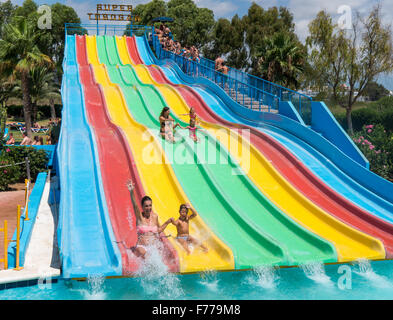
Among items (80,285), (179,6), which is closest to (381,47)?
(80,285)

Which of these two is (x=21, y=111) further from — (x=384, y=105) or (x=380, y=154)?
(x=380, y=154)

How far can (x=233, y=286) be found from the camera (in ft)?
27.0

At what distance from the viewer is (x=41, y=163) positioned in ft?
59.7

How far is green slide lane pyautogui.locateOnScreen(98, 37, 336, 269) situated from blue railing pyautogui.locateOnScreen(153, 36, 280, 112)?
132 inches

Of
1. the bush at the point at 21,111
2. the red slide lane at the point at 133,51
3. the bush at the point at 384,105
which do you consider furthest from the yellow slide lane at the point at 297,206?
the bush at the point at 21,111

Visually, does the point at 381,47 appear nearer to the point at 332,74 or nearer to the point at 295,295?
the point at 332,74

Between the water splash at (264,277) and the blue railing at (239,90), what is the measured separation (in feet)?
28.0

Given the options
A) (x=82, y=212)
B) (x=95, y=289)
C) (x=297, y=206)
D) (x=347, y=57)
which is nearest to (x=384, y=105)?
(x=347, y=57)

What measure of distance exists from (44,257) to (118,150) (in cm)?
449

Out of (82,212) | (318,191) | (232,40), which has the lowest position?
(82,212)

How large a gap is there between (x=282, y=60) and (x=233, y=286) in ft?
65.2

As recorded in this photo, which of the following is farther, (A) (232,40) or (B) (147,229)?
(A) (232,40)

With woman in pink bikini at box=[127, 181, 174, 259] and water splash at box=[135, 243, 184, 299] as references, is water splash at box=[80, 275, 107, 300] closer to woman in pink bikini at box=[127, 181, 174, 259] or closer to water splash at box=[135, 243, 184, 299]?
water splash at box=[135, 243, 184, 299]

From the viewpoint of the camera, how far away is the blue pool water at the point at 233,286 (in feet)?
25.5
